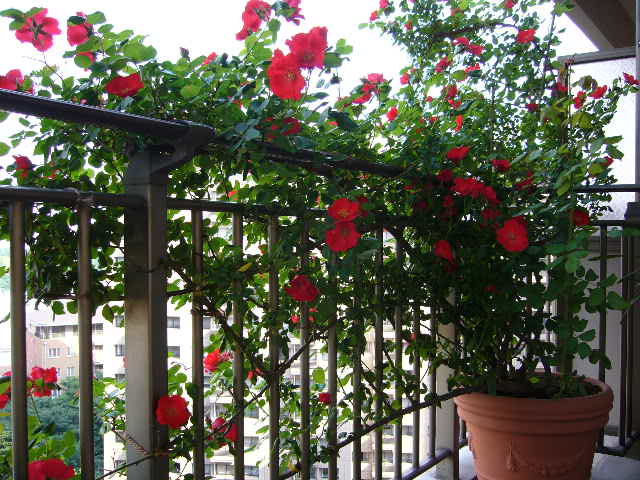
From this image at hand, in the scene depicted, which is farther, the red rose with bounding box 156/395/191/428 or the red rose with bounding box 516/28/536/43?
the red rose with bounding box 516/28/536/43

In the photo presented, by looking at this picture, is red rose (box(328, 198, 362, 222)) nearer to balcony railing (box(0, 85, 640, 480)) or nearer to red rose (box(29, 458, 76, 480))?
balcony railing (box(0, 85, 640, 480))

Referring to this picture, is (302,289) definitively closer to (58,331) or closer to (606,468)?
(58,331)

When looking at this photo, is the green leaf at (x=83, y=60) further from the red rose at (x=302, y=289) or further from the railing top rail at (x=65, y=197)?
the red rose at (x=302, y=289)

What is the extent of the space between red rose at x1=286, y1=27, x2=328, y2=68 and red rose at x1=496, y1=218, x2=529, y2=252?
667 mm

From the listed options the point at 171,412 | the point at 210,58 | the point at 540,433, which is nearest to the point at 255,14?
the point at 210,58

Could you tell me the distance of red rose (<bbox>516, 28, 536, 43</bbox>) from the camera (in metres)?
2.50

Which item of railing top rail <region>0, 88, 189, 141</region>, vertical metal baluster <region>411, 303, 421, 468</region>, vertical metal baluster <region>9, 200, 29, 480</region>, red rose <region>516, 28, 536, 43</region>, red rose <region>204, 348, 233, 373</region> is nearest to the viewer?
railing top rail <region>0, 88, 189, 141</region>

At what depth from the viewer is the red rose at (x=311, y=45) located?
1.03 meters

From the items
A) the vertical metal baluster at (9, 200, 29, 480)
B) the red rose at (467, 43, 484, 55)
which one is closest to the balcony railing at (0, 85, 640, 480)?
the vertical metal baluster at (9, 200, 29, 480)

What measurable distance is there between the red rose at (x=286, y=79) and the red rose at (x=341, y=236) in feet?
0.87

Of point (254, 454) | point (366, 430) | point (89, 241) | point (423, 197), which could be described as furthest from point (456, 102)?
point (89, 241)

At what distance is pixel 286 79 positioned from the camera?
1.00 metres

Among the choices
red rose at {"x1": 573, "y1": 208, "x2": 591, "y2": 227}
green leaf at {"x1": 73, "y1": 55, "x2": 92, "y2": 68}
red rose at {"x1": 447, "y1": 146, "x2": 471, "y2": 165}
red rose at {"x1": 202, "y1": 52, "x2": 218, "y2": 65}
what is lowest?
red rose at {"x1": 573, "y1": 208, "x2": 591, "y2": 227}

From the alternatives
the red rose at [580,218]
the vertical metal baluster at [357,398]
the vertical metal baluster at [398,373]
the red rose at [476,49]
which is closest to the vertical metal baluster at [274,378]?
the vertical metal baluster at [357,398]
